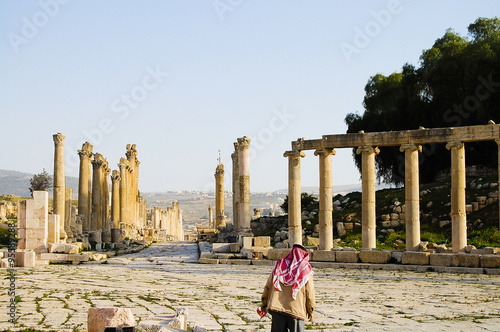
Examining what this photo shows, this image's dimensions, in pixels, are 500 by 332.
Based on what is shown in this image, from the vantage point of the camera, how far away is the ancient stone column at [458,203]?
24.2m

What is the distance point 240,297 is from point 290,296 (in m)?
6.33

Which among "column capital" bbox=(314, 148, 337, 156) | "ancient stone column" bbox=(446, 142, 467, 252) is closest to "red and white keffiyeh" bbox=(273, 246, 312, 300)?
"ancient stone column" bbox=(446, 142, 467, 252)

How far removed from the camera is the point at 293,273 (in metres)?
8.65

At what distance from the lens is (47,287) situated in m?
15.5

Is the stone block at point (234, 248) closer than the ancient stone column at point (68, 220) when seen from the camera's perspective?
Yes

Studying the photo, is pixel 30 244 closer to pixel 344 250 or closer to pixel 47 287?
pixel 47 287

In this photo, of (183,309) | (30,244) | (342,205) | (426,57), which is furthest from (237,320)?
(426,57)

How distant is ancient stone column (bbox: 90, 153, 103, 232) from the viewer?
131ft

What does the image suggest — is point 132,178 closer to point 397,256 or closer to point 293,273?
→ point 397,256

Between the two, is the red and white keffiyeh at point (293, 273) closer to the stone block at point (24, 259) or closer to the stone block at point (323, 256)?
the stone block at point (24, 259)

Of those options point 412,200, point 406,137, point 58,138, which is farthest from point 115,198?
point 412,200

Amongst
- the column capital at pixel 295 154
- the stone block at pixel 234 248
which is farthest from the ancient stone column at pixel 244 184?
the column capital at pixel 295 154

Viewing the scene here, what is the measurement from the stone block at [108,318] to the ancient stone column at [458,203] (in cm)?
1769

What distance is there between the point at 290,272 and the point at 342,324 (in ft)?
10.4
